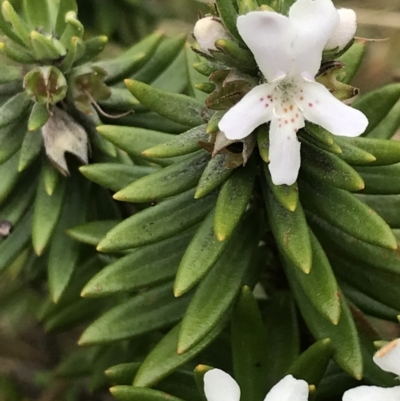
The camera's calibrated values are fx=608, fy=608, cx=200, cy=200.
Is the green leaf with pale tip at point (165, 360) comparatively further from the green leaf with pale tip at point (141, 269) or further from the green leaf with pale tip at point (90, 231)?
the green leaf with pale tip at point (90, 231)

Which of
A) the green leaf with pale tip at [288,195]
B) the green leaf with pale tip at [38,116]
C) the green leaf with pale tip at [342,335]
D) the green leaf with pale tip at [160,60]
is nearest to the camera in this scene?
the green leaf with pale tip at [288,195]

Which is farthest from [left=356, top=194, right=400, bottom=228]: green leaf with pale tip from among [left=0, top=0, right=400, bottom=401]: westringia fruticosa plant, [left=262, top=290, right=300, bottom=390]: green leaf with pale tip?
[left=262, top=290, right=300, bottom=390]: green leaf with pale tip

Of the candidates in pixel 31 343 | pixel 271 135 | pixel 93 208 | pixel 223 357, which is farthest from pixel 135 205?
pixel 31 343

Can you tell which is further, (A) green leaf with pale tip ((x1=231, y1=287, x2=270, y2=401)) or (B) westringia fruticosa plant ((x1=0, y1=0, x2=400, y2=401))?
(A) green leaf with pale tip ((x1=231, y1=287, x2=270, y2=401))

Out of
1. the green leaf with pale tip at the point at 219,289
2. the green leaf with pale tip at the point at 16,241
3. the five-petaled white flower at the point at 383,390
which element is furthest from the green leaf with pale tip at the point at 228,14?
the green leaf with pale tip at the point at 16,241

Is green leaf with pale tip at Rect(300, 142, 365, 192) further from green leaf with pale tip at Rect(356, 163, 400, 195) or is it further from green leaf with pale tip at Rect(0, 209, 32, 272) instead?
green leaf with pale tip at Rect(0, 209, 32, 272)

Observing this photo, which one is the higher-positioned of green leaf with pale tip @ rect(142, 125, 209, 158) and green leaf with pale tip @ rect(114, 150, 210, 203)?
green leaf with pale tip @ rect(142, 125, 209, 158)

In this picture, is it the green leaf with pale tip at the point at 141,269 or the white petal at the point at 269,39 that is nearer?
the white petal at the point at 269,39
